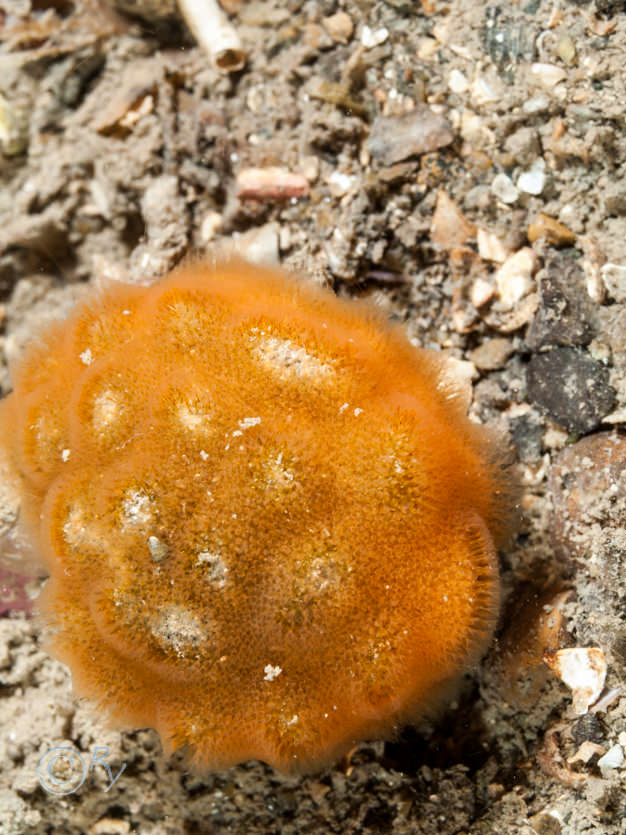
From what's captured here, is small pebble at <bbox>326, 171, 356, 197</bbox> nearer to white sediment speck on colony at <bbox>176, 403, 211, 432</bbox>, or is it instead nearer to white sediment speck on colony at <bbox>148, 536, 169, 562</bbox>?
white sediment speck on colony at <bbox>176, 403, 211, 432</bbox>

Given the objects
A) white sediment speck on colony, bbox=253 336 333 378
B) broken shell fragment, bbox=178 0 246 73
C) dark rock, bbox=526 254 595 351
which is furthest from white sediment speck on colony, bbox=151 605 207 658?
broken shell fragment, bbox=178 0 246 73

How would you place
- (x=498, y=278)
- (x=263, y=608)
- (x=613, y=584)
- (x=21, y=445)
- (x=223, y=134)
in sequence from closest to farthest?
1. (x=263, y=608)
2. (x=613, y=584)
3. (x=21, y=445)
4. (x=498, y=278)
5. (x=223, y=134)

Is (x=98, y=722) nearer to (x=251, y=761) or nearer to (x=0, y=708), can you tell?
(x=0, y=708)

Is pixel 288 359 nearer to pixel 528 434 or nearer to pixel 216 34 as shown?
pixel 528 434

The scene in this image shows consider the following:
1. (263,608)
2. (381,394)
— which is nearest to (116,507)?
(263,608)

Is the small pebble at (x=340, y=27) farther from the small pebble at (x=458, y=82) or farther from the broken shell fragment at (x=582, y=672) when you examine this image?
the broken shell fragment at (x=582, y=672)

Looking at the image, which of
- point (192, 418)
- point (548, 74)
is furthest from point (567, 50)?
point (192, 418)
